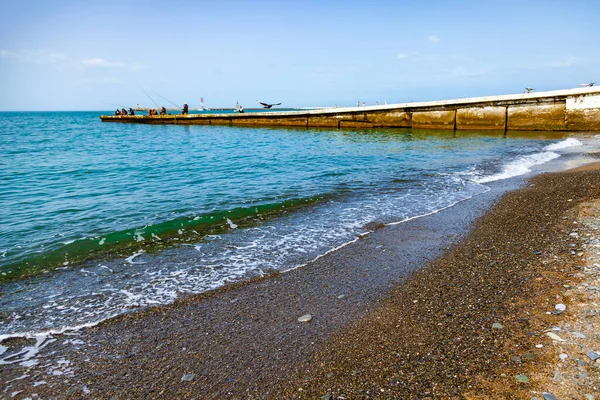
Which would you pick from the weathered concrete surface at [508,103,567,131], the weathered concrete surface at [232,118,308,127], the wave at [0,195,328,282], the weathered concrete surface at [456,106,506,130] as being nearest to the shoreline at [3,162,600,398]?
the wave at [0,195,328,282]

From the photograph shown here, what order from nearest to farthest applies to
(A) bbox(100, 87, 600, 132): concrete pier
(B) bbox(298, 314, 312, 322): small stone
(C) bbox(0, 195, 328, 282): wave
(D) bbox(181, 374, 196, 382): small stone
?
1. (D) bbox(181, 374, 196, 382): small stone
2. (B) bbox(298, 314, 312, 322): small stone
3. (C) bbox(0, 195, 328, 282): wave
4. (A) bbox(100, 87, 600, 132): concrete pier

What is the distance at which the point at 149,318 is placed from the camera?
16.1 ft

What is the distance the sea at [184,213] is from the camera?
579 centimetres

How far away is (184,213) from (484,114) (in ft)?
104


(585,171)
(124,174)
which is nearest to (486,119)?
(585,171)

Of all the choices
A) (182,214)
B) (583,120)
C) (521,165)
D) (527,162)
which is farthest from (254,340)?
(583,120)

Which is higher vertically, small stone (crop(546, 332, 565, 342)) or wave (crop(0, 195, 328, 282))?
wave (crop(0, 195, 328, 282))

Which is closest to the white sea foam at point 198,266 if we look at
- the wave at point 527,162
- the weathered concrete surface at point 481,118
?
the wave at point 527,162

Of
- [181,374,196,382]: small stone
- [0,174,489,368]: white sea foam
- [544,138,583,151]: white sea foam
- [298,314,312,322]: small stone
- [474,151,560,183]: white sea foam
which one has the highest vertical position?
[544,138,583,151]: white sea foam

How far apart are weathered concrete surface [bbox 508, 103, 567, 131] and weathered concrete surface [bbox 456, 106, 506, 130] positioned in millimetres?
717

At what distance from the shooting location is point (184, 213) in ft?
33.3

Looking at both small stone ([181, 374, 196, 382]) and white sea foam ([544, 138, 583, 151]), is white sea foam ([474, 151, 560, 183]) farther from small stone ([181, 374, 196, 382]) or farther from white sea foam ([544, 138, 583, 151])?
small stone ([181, 374, 196, 382])

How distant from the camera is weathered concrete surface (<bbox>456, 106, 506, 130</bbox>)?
106 ft

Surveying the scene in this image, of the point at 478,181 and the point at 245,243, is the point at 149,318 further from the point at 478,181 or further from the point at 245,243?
the point at 478,181
